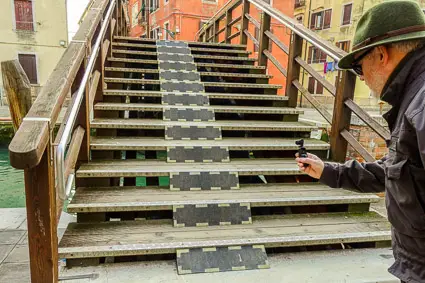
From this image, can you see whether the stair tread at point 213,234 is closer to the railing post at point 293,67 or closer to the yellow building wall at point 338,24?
the railing post at point 293,67

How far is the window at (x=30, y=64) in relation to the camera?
1614cm

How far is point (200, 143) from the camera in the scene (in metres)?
2.99

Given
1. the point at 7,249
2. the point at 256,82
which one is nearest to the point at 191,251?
the point at 7,249

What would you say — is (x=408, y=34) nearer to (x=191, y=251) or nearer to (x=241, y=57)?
(x=191, y=251)

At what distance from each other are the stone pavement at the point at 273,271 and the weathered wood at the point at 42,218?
26cm

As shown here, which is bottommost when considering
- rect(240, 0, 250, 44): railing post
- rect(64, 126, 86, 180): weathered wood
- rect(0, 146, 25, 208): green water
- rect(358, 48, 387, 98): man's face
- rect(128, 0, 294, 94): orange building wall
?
rect(0, 146, 25, 208): green water

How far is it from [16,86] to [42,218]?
1.68 metres

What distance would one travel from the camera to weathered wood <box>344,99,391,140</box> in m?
2.45

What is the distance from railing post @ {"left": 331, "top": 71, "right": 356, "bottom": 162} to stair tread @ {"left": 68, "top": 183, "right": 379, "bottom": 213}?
0.52m

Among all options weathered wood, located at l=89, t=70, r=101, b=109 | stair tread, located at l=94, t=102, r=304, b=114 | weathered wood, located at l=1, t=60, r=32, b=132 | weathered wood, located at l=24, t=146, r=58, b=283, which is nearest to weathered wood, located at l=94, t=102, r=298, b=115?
stair tread, located at l=94, t=102, r=304, b=114

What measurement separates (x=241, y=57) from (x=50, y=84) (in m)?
3.77

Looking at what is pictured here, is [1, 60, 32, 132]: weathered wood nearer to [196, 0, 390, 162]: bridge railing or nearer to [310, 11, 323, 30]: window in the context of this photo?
[196, 0, 390, 162]: bridge railing

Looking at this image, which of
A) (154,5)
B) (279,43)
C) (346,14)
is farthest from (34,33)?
(346,14)

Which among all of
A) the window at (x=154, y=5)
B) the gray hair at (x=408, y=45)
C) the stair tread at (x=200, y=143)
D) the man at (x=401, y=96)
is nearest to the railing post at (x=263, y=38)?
the stair tread at (x=200, y=143)
